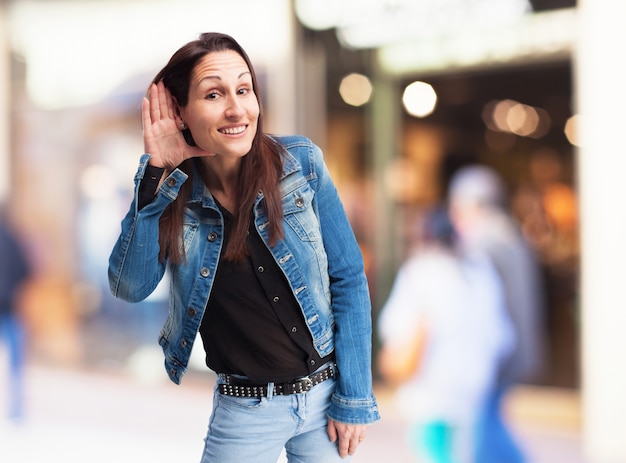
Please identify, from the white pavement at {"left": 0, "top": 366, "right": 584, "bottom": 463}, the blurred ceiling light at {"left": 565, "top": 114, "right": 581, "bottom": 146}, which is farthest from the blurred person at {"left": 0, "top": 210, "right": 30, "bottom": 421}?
the blurred ceiling light at {"left": 565, "top": 114, "right": 581, "bottom": 146}

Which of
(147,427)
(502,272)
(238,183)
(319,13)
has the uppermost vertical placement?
(319,13)

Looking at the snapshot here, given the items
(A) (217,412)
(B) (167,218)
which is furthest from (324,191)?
(A) (217,412)

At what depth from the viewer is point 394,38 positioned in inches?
248

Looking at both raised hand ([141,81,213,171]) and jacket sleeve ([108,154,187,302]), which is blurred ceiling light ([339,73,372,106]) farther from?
jacket sleeve ([108,154,187,302])

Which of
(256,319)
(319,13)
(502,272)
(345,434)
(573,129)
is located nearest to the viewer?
(256,319)

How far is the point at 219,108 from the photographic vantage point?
1.94 metres

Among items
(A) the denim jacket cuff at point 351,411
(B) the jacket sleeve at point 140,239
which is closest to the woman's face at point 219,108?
(B) the jacket sleeve at point 140,239

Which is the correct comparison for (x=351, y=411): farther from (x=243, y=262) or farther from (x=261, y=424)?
(x=243, y=262)

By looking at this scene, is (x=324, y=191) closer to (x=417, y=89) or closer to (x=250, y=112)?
(x=250, y=112)

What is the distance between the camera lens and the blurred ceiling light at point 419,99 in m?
6.33

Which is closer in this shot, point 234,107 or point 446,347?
point 234,107

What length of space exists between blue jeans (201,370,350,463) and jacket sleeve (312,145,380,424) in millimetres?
53

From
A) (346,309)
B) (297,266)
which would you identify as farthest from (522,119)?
(297,266)

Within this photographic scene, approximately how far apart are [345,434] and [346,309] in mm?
324
